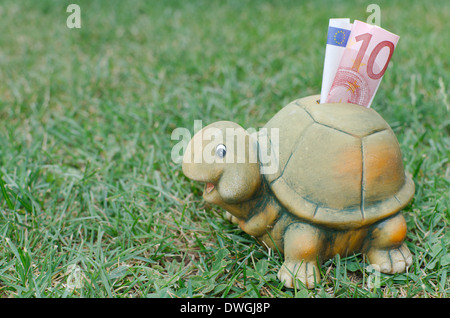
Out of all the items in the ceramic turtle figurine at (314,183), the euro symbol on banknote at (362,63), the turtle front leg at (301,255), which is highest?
the euro symbol on banknote at (362,63)

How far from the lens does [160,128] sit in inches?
97.6

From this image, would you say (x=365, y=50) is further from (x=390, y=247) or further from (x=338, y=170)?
(x=390, y=247)

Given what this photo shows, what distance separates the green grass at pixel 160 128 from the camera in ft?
5.19

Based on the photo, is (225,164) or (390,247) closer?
(225,164)

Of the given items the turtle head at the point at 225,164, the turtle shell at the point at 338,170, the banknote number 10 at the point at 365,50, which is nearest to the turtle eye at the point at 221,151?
the turtle head at the point at 225,164

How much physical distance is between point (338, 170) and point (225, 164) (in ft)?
1.21

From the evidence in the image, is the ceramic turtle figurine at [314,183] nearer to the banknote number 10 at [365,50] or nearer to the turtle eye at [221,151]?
the turtle eye at [221,151]

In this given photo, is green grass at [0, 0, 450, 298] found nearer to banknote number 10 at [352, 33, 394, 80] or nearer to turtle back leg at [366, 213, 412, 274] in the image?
turtle back leg at [366, 213, 412, 274]

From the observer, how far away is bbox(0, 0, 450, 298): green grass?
1581 mm

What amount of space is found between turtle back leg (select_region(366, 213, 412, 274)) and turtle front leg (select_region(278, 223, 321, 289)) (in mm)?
214

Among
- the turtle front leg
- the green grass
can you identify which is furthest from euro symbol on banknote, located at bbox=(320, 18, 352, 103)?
the green grass

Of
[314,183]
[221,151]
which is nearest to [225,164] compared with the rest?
[221,151]

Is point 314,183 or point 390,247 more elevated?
point 314,183

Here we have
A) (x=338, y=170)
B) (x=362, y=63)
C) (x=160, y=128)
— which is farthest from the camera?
(x=160, y=128)
